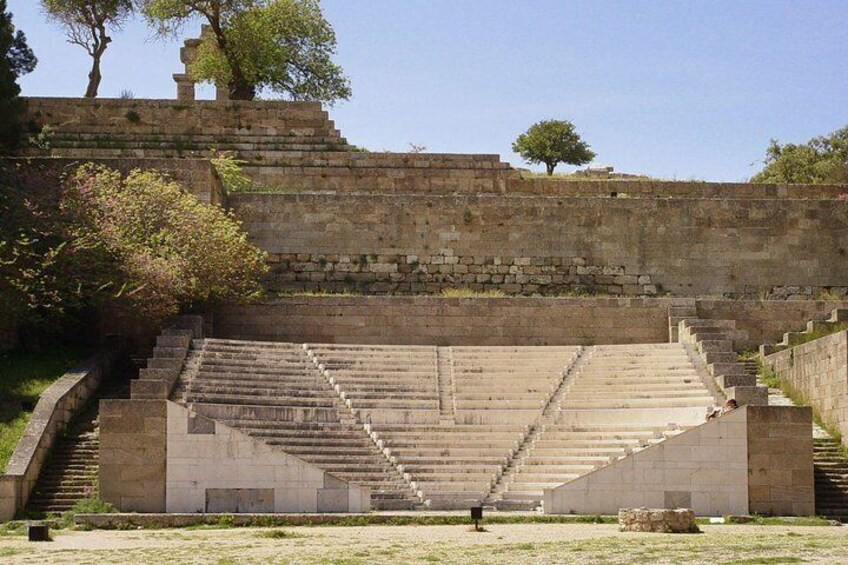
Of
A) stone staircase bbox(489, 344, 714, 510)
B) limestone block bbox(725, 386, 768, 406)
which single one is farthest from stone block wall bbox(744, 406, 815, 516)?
stone staircase bbox(489, 344, 714, 510)

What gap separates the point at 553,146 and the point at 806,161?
28.3 ft

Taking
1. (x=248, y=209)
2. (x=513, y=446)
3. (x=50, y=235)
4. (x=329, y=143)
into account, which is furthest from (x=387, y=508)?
(x=329, y=143)

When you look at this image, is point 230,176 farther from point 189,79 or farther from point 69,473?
point 69,473

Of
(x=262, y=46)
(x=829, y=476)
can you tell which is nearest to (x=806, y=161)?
(x=262, y=46)

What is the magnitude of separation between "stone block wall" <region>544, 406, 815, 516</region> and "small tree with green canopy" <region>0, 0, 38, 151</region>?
17937 mm

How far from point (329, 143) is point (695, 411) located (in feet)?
56.2

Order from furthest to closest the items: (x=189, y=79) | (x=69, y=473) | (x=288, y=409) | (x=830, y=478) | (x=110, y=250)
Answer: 1. (x=189, y=79)
2. (x=110, y=250)
3. (x=288, y=409)
4. (x=830, y=478)
5. (x=69, y=473)

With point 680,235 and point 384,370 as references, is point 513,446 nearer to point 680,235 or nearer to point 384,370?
point 384,370

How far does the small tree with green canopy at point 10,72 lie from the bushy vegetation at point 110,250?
5320mm

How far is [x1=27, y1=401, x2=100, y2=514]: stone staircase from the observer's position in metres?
24.9

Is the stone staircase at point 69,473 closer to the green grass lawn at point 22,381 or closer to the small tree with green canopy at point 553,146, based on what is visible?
the green grass lawn at point 22,381

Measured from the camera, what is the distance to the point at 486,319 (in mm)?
32938

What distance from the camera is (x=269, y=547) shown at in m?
19.7

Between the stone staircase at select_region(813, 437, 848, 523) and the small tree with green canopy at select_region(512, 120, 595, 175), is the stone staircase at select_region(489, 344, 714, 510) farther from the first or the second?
the small tree with green canopy at select_region(512, 120, 595, 175)
